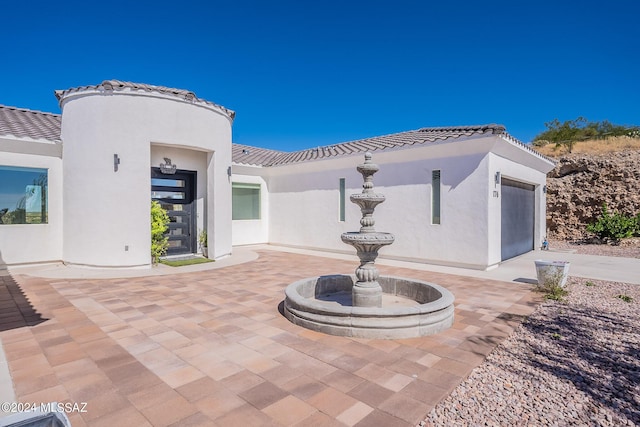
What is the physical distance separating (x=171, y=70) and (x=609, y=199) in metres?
24.4

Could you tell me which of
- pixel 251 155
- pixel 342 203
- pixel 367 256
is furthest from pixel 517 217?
pixel 251 155

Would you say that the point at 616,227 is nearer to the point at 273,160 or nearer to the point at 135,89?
the point at 273,160

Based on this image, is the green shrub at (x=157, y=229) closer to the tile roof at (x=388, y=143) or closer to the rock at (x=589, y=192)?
the tile roof at (x=388, y=143)

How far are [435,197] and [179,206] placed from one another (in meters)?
8.91

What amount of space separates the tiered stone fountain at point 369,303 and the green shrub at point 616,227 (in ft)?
52.4

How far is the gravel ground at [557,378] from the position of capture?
3.06m

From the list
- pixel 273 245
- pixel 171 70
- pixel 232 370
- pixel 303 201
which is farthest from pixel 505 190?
pixel 171 70

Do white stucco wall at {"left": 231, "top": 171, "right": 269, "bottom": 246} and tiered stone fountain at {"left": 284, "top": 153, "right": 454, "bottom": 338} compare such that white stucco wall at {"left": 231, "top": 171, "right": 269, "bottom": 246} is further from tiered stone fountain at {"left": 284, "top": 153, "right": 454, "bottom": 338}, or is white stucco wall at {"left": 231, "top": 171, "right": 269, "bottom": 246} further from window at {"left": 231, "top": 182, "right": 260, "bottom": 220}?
tiered stone fountain at {"left": 284, "top": 153, "right": 454, "bottom": 338}

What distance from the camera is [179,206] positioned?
12.2 m

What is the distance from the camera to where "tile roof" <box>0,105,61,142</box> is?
33.7 ft

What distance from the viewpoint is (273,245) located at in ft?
54.5

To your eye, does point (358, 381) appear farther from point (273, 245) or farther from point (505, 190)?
point (273, 245)

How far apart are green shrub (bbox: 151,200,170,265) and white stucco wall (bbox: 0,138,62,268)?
2.91m

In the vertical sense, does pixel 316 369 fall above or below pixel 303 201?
below
